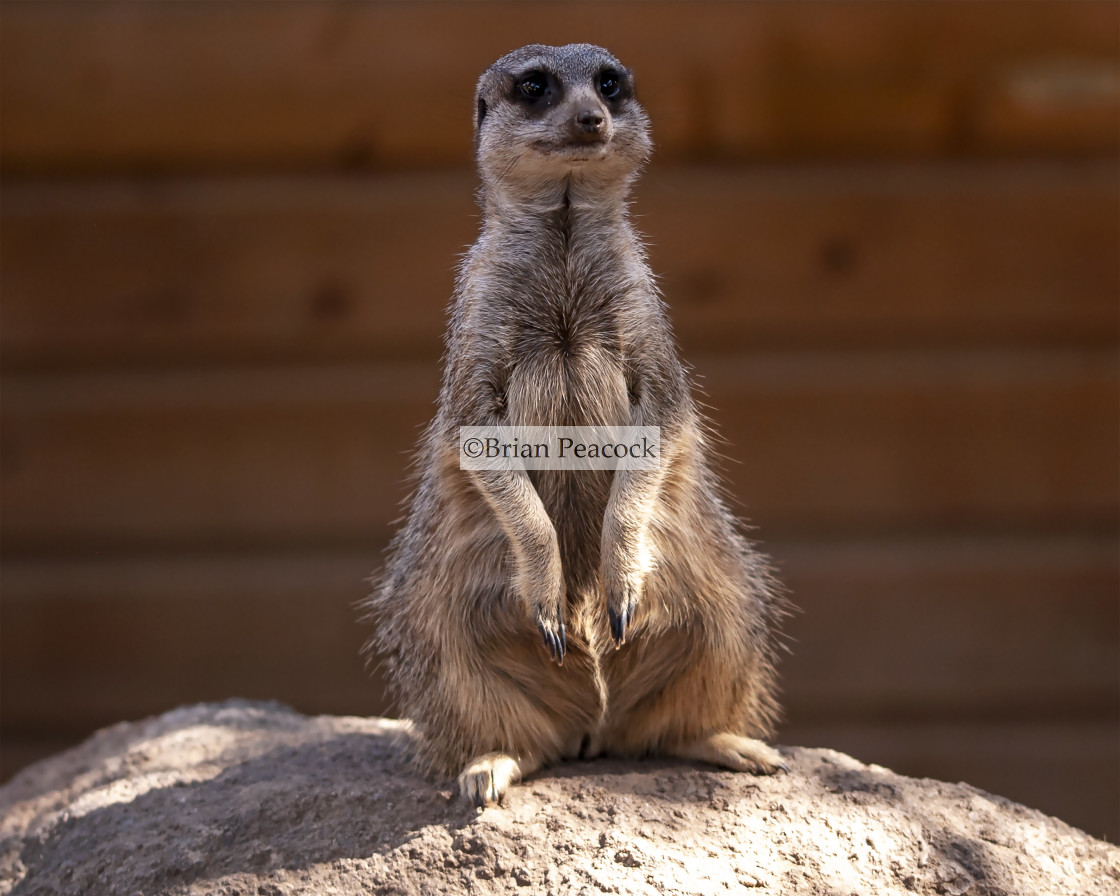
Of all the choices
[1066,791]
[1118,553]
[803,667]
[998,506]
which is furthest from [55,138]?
[1066,791]

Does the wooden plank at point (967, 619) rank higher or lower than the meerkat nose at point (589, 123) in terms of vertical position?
lower

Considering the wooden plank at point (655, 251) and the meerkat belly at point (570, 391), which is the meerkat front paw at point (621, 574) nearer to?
the meerkat belly at point (570, 391)

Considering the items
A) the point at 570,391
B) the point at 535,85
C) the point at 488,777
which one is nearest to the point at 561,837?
the point at 488,777

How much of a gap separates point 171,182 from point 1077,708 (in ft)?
13.1

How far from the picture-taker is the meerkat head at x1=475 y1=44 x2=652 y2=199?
1.94 metres

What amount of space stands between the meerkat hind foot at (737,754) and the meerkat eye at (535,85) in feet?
4.59

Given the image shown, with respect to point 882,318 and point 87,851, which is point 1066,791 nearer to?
point 882,318

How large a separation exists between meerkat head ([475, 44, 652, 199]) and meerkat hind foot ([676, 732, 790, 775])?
121cm

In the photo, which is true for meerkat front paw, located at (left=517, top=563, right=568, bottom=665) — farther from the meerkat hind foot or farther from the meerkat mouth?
the meerkat mouth

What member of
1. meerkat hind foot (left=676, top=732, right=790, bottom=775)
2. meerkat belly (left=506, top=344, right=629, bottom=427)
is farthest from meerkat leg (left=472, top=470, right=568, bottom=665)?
meerkat hind foot (left=676, top=732, right=790, bottom=775)

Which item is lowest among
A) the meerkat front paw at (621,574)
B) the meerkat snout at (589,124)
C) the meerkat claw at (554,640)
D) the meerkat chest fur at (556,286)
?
the meerkat claw at (554,640)

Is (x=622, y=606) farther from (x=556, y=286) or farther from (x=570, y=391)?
(x=556, y=286)

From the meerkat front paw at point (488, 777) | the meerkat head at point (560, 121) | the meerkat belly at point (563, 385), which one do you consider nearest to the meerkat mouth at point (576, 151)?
the meerkat head at point (560, 121)

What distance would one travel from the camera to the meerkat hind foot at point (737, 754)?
225 cm
